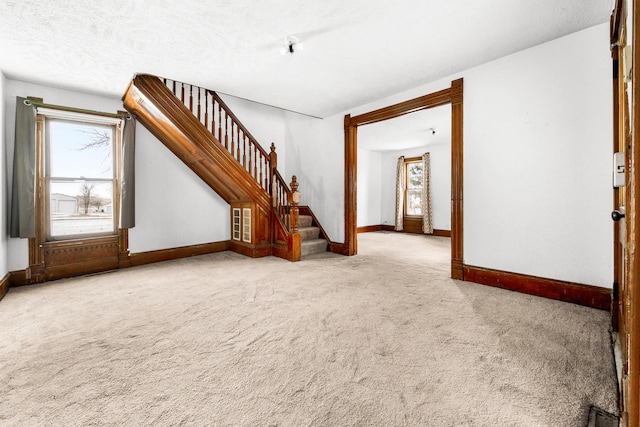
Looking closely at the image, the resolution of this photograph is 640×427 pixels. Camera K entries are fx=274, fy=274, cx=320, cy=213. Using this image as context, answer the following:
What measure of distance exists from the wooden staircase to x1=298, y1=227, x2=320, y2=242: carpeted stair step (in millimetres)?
20

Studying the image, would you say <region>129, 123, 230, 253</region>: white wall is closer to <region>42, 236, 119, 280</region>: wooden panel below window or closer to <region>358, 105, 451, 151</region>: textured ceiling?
<region>42, 236, 119, 280</region>: wooden panel below window

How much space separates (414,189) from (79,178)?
7825 millimetres

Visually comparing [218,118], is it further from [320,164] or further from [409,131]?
[409,131]

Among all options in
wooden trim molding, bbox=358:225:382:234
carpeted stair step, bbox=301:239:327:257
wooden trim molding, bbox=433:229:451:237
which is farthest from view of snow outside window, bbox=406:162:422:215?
carpeted stair step, bbox=301:239:327:257

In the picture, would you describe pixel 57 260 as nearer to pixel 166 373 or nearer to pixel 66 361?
pixel 66 361

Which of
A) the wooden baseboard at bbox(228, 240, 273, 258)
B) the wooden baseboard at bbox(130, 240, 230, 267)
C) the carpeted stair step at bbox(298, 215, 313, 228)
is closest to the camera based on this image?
the wooden baseboard at bbox(130, 240, 230, 267)

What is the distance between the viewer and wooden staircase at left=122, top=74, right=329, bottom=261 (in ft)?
12.2

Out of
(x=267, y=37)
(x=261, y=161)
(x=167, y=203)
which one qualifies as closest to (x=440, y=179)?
(x=261, y=161)

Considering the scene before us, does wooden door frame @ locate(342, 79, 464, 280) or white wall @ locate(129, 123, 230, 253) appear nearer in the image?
wooden door frame @ locate(342, 79, 464, 280)

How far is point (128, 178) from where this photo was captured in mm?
4035

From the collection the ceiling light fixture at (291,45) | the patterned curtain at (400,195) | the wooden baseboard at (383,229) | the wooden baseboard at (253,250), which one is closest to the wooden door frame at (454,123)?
the ceiling light fixture at (291,45)

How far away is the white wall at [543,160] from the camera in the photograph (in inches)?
99.5

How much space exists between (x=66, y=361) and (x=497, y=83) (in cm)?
455

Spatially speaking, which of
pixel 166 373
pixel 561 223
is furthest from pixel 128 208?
pixel 561 223
